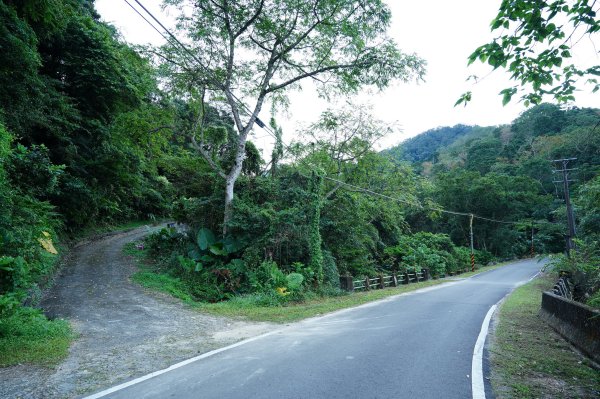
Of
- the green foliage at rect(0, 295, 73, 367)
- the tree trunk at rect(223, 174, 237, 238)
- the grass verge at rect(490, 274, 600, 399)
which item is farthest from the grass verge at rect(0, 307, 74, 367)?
the tree trunk at rect(223, 174, 237, 238)

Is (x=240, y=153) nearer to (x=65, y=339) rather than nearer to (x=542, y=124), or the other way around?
(x=65, y=339)

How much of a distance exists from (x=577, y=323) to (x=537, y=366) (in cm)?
266

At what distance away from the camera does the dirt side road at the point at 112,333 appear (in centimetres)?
479

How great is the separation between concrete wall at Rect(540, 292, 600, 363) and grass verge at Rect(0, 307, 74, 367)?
9.33 m

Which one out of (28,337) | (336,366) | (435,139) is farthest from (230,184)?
(435,139)

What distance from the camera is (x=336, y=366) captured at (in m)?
5.37

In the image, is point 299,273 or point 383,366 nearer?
point 383,366

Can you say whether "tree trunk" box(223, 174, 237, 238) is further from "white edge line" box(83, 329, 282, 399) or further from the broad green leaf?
"white edge line" box(83, 329, 282, 399)

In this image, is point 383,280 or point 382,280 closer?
point 382,280

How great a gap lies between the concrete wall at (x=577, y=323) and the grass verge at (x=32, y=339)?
9.33 meters

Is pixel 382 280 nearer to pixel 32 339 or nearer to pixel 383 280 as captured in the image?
pixel 383 280

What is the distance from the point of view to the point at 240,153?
51.0ft

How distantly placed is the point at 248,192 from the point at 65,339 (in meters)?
10.0

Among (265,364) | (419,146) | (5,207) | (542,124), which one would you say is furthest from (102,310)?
(419,146)
